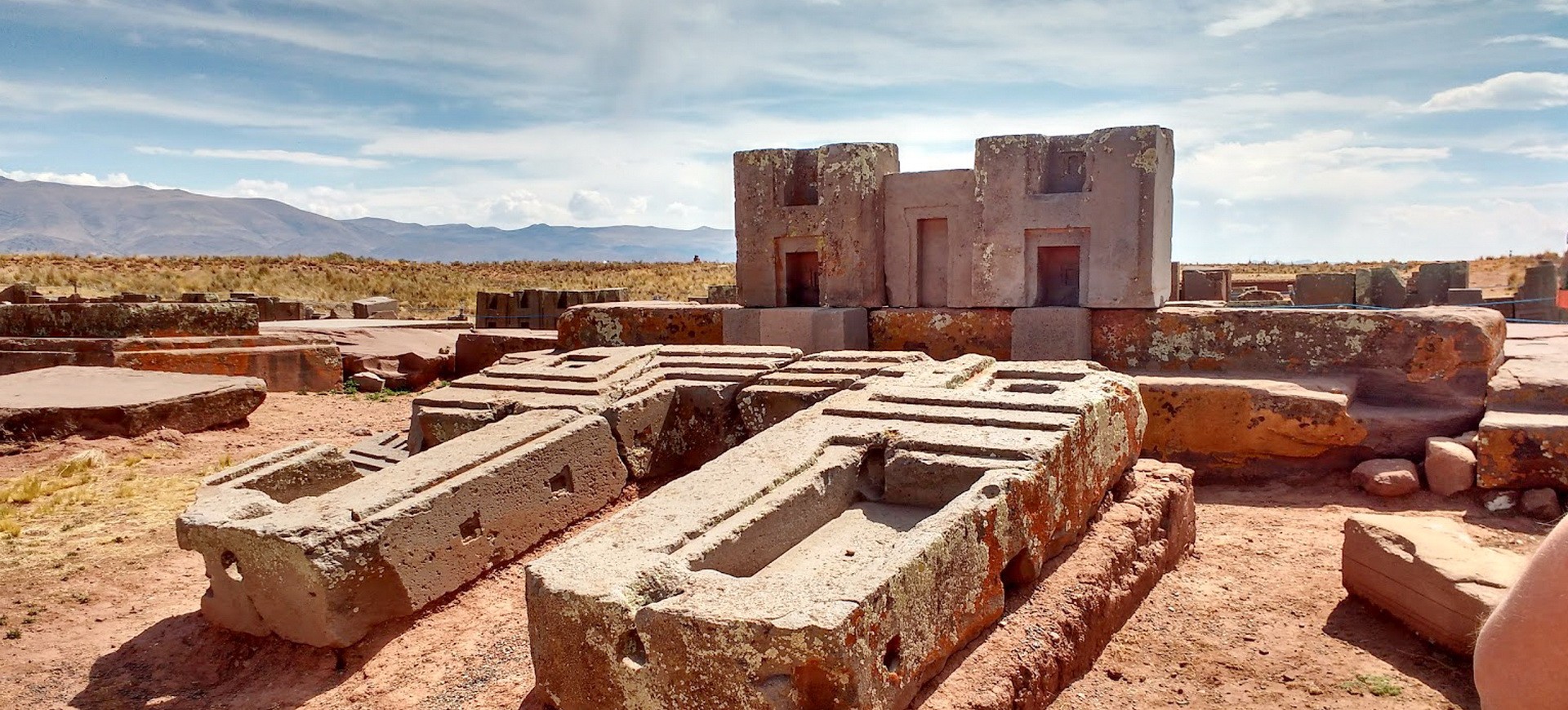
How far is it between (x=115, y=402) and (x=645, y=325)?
4.08 metres

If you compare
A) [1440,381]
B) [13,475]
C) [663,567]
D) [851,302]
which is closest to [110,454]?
[13,475]

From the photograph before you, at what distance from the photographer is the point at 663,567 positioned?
273 centimetres

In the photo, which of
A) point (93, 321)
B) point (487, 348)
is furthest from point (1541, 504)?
point (93, 321)

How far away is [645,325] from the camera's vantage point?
787cm

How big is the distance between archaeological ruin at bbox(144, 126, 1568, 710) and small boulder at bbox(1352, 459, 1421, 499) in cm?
2

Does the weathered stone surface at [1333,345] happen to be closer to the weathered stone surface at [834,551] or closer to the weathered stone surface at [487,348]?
the weathered stone surface at [834,551]

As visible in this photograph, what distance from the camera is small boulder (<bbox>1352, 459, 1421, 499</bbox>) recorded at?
16.8 ft

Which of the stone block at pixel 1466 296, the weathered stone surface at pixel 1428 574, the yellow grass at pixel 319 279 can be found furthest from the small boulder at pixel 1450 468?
the yellow grass at pixel 319 279

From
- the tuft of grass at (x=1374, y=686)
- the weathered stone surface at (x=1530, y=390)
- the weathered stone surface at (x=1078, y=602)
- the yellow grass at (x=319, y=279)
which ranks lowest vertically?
the tuft of grass at (x=1374, y=686)

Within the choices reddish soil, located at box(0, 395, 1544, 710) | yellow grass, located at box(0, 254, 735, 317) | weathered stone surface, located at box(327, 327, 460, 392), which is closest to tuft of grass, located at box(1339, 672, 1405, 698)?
reddish soil, located at box(0, 395, 1544, 710)

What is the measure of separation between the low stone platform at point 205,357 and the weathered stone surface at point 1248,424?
7.96 metres

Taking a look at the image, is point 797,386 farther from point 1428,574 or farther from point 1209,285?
point 1209,285

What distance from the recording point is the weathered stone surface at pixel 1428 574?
3443 mm

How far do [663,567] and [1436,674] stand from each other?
2.84 metres
